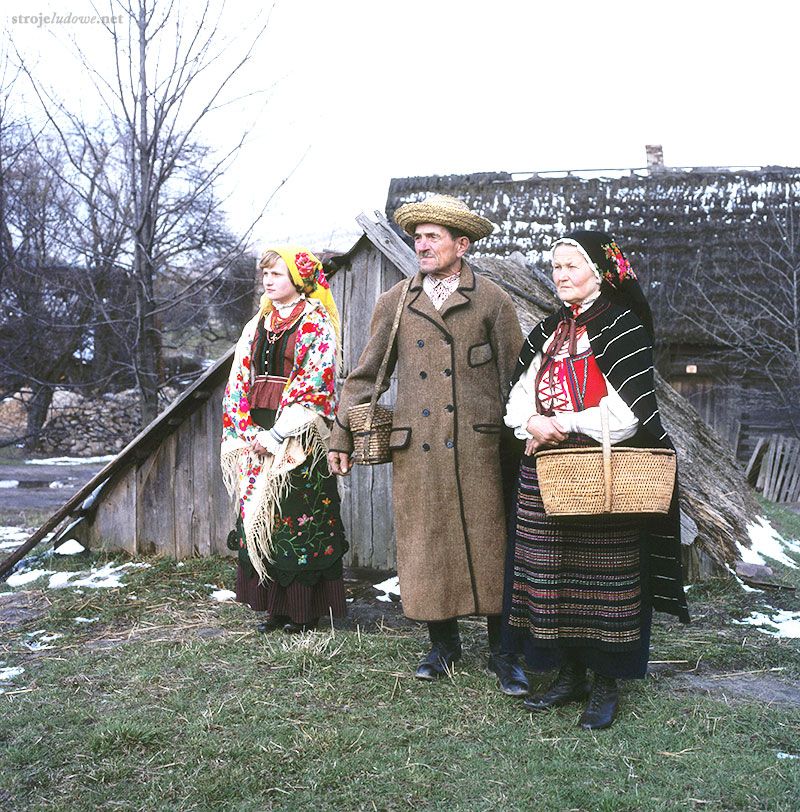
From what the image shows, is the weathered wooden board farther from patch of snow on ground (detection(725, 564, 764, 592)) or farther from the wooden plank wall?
patch of snow on ground (detection(725, 564, 764, 592))

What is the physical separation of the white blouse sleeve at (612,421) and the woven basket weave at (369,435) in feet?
3.00

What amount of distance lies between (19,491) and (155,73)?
686 cm

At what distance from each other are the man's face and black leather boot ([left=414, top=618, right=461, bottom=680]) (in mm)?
1522

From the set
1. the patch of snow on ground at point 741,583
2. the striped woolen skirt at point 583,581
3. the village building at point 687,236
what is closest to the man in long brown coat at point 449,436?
the striped woolen skirt at point 583,581

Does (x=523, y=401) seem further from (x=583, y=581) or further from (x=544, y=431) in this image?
(x=583, y=581)

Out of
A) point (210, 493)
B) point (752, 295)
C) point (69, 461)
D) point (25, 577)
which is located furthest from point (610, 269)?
point (69, 461)

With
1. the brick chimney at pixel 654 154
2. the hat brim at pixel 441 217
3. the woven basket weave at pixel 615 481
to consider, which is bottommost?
the woven basket weave at pixel 615 481

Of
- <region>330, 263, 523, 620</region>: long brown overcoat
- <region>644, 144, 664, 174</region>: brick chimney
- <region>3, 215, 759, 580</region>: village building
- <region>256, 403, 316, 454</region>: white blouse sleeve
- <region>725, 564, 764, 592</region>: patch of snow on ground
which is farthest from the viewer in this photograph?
<region>644, 144, 664, 174</region>: brick chimney

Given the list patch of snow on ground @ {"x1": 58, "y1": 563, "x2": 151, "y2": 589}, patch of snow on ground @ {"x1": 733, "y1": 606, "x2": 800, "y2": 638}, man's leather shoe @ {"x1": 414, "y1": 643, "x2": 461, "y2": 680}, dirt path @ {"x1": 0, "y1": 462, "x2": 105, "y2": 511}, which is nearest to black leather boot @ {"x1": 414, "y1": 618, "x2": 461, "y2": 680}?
man's leather shoe @ {"x1": 414, "y1": 643, "x2": 461, "y2": 680}

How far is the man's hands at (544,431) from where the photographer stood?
3.11m

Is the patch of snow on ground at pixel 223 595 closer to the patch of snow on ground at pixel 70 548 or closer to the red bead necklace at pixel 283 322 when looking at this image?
the patch of snow on ground at pixel 70 548

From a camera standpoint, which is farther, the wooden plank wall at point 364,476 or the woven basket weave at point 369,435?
the wooden plank wall at point 364,476

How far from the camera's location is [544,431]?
10.3 feet

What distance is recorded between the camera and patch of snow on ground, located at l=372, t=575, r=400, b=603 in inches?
198
